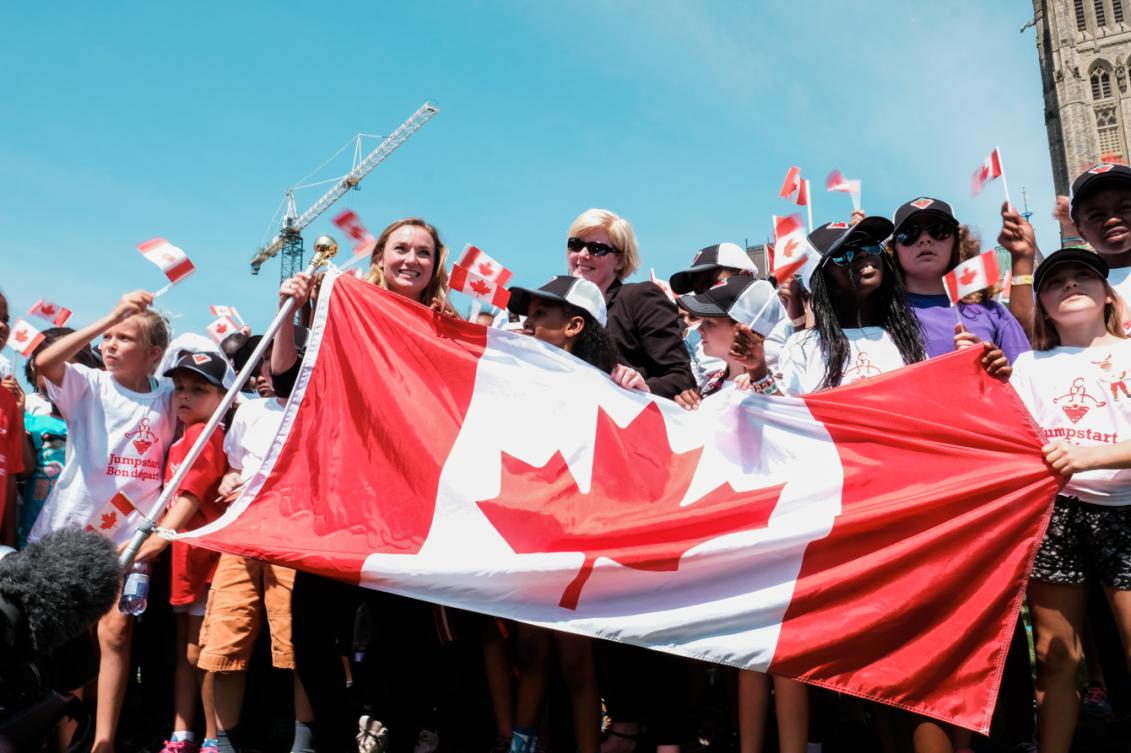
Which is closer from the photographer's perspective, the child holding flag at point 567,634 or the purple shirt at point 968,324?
the child holding flag at point 567,634

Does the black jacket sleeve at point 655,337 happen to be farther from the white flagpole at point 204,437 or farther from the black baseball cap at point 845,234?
the white flagpole at point 204,437

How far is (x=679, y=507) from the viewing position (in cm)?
363

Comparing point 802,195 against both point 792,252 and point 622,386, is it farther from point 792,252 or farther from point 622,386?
point 622,386

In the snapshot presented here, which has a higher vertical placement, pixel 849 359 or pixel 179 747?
pixel 849 359

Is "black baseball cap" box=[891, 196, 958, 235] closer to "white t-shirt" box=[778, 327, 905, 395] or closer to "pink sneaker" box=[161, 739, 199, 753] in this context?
"white t-shirt" box=[778, 327, 905, 395]

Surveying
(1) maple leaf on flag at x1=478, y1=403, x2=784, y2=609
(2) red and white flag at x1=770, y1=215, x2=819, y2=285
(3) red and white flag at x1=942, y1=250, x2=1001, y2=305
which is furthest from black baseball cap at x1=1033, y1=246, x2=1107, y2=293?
(1) maple leaf on flag at x1=478, y1=403, x2=784, y2=609

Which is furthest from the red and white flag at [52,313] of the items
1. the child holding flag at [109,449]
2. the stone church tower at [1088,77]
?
the stone church tower at [1088,77]

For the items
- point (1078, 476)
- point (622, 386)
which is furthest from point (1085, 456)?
point (622, 386)

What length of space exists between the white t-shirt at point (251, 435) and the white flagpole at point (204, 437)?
592 mm

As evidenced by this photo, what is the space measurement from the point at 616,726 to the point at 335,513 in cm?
179

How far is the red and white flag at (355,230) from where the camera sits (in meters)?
4.93

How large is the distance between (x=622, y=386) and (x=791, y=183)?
341cm

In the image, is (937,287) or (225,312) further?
(225,312)

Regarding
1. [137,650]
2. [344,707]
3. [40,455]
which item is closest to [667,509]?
[344,707]
